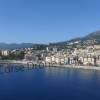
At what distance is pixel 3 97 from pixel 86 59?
25995mm

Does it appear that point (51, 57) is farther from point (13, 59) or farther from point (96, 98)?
point (96, 98)

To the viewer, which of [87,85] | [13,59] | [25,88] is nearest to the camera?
[25,88]

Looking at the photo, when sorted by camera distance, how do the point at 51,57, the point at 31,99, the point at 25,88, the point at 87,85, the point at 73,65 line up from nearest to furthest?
the point at 31,99 → the point at 25,88 → the point at 87,85 → the point at 73,65 → the point at 51,57

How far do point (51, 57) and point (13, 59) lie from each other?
24.5 feet

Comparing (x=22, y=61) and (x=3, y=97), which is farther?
(x=22, y=61)

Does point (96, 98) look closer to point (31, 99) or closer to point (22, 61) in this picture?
point (31, 99)

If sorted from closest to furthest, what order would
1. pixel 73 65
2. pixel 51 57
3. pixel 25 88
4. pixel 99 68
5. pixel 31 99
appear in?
pixel 31 99 → pixel 25 88 → pixel 99 68 → pixel 73 65 → pixel 51 57

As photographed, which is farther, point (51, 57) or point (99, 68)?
point (51, 57)

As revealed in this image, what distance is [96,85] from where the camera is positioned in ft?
80.3

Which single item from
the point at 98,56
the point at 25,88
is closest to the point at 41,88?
the point at 25,88

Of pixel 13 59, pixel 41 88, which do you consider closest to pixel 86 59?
pixel 13 59

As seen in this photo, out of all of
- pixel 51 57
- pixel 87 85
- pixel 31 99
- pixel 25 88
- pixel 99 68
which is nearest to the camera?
pixel 31 99

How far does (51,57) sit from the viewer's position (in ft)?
157

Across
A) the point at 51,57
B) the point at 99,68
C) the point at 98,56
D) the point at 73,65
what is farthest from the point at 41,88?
the point at 51,57
